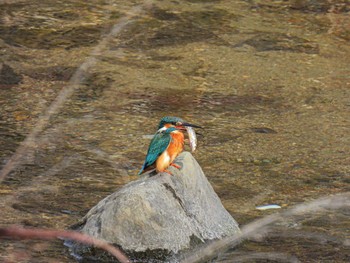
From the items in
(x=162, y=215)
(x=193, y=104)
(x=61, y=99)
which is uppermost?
(x=61, y=99)

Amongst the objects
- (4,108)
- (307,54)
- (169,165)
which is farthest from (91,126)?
(307,54)

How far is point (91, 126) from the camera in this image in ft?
→ 27.1

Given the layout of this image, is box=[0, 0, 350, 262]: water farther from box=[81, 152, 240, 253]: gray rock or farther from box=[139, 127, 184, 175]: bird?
box=[139, 127, 184, 175]: bird

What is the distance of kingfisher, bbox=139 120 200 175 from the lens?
16.8 ft

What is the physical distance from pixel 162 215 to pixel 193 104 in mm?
4175

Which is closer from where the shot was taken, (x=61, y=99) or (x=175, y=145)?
(x=61, y=99)

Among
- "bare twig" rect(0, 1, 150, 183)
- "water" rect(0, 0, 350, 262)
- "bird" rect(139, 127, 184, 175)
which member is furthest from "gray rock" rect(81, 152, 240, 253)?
"bare twig" rect(0, 1, 150, 183)

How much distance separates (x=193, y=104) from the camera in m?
9.15

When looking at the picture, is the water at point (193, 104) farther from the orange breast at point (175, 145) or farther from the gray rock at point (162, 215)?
the orange breast at point (175, 145)

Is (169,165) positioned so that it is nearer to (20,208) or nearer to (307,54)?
(20,208)

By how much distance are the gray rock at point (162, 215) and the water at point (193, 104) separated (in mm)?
282

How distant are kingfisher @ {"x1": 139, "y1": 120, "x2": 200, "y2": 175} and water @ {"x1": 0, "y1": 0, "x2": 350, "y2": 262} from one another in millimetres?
746

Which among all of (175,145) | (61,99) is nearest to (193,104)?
(175,145)

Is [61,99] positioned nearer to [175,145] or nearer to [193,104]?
[175,145]
